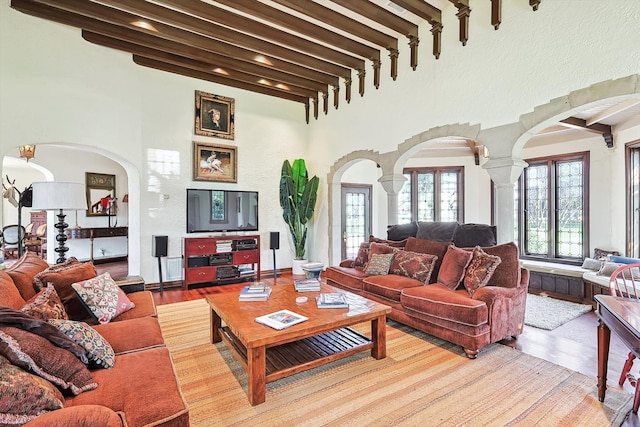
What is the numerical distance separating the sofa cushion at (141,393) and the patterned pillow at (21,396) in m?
0.21

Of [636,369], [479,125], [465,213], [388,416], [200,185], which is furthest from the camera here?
[465,213]

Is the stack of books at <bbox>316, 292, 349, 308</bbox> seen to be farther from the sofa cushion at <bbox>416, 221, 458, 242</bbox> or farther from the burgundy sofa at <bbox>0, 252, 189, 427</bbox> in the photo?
the sofa cushion at <bbox>416, 221, 458, 242</bbox>

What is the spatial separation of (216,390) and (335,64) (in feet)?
16.8

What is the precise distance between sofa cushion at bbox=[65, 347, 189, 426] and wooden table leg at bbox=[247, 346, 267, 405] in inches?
20.5

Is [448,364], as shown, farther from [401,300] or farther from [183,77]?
[183,77]

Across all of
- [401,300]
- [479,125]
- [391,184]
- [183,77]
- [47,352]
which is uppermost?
[183,77]

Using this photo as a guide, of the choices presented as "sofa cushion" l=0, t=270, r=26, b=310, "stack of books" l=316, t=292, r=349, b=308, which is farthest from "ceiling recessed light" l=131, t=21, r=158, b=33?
"stack of books" l=316, t=292, r=349, b=308

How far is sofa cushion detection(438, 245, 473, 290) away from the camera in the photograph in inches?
128

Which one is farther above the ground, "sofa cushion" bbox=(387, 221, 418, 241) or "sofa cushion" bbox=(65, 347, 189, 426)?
"sofa cushion" bbox=(387, 221, 418, 241)

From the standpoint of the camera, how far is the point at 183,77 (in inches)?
217

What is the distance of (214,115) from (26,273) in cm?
421

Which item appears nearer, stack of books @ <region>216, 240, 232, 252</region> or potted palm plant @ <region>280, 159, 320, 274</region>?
stack of books @ <region>216, 240, 232, 252</region>

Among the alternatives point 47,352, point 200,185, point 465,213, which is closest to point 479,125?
point 465,213

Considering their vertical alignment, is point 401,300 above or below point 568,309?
above
